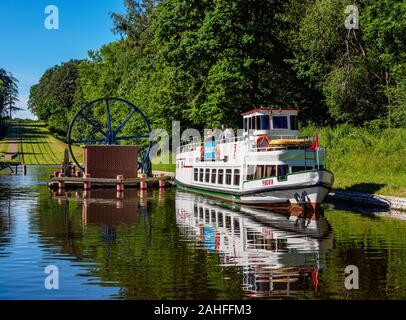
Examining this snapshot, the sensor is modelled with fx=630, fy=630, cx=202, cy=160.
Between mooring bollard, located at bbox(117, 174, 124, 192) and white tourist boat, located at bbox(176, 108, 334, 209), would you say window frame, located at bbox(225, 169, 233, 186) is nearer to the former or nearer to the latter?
white tourist boat, located at bbox(176, 108, 334, 209)

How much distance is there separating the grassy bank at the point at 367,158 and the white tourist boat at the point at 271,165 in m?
4.91

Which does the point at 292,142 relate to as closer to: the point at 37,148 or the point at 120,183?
the point at 120,183

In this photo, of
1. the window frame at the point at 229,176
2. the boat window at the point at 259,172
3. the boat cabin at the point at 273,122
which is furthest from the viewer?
the window frame at the point at 229,176

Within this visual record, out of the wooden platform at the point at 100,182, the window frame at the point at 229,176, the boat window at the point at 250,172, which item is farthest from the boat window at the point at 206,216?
the wooden platform at the point at 100,182

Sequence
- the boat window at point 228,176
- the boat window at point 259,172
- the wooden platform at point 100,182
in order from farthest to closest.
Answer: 1. the wooden platform at point 100,182
2. the boat window at point 228,176
3. the boat window at point 259,172

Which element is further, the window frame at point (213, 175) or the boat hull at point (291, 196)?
the window frame at point (213, 175)

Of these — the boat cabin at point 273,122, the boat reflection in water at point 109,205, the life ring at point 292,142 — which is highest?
the boat cabin at point 273,122

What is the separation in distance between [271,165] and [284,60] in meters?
25.3

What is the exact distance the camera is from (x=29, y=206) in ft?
140

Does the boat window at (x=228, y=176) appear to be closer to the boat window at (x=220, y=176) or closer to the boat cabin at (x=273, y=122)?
the boat window at (x=220, y=176)

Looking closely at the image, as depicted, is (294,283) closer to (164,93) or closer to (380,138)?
(380,138)

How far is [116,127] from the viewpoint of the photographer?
350 ft

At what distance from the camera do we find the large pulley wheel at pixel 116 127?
6400 cm
